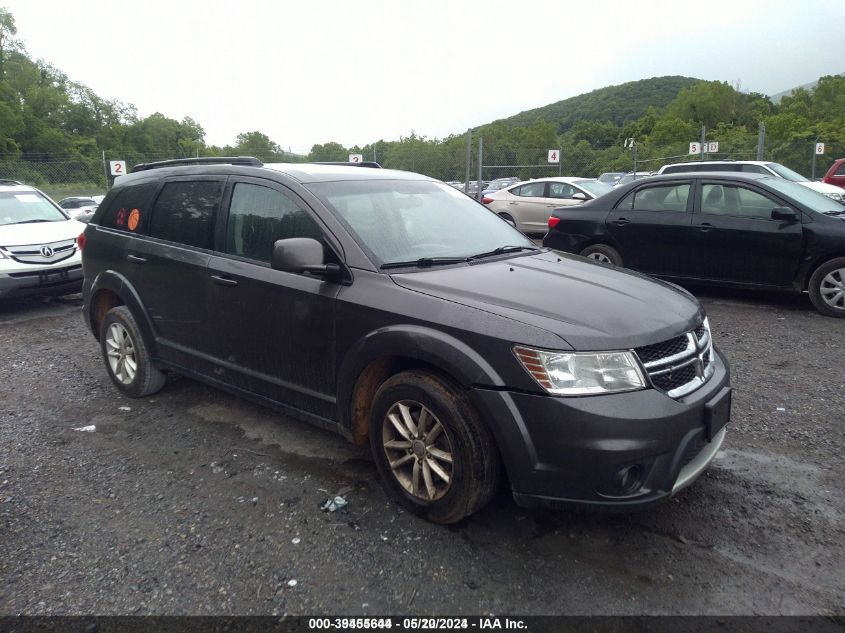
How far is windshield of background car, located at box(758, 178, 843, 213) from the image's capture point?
725 cm

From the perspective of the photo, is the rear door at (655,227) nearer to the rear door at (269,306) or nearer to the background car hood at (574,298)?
the background car hood at (574,298)

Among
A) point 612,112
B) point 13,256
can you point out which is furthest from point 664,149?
point 612,112

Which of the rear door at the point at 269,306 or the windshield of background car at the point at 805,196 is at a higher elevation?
the windshield of background car at the point at 805,196

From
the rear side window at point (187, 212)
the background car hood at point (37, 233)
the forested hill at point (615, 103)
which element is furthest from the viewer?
the forested hill at point (615, 103)

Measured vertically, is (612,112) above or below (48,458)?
above

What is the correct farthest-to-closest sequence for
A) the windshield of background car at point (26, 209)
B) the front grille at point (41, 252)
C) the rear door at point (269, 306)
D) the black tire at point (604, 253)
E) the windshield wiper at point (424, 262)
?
1. the windshield of background car at point (26, 209)
2. the black tire at point (604, 253)
3. the front grille at point (41, 252)
4. the rear door at point (269, 306)
5. the windshield wiper at point (424, 262)

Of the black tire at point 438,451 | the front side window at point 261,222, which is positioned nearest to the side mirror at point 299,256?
the front side window at point 261,222

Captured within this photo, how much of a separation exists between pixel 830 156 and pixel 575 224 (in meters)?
24.4

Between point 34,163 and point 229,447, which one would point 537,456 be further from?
point 34,163

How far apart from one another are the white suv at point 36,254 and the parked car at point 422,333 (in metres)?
3.86

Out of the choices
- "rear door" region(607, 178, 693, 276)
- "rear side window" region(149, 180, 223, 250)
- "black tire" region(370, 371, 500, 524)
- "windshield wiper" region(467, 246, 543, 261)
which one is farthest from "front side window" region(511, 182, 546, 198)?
"black tire" region(370, 371, 500, 524)

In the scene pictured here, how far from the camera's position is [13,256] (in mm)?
7883

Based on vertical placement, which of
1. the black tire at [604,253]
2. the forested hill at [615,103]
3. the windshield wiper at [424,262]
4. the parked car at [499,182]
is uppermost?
the forested hill at [615,103]

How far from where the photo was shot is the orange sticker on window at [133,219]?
191 inches
